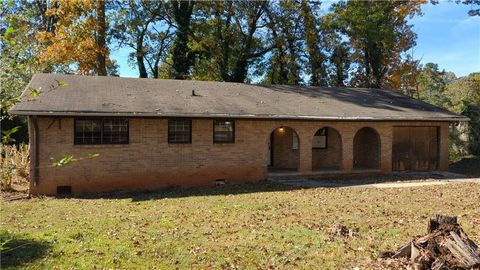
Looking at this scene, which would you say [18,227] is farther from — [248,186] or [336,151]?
[336,151]

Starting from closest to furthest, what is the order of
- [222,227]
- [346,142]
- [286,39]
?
[222,227] → [346,142] → [286,39]

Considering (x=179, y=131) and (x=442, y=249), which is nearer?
(x=442, y=249)

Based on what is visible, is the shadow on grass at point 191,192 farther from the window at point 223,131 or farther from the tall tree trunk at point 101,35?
the tall tree trunk at point 101,35

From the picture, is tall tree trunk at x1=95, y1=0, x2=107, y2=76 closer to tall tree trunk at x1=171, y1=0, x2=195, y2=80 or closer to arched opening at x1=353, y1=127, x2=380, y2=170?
tall tree trunk at x1=171, y1=0, x2=195, y2=80

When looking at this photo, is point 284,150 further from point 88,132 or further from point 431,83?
point 431,83

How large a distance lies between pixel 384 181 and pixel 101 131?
11.0 meters

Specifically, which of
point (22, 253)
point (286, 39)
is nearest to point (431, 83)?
point (286, 39)

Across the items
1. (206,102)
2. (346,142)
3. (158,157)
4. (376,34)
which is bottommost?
(158,157)

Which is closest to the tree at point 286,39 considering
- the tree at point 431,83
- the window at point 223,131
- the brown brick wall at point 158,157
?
the brown brick wall at point 158,157

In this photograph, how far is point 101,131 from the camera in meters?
14.7

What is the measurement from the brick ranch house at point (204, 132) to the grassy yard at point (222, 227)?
53.4 inches

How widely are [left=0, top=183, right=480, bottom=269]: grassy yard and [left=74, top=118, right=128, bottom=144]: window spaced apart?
7.03ft

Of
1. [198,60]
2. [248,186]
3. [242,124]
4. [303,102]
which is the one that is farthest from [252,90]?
[198,60]

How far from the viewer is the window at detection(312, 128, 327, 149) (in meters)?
20.8
